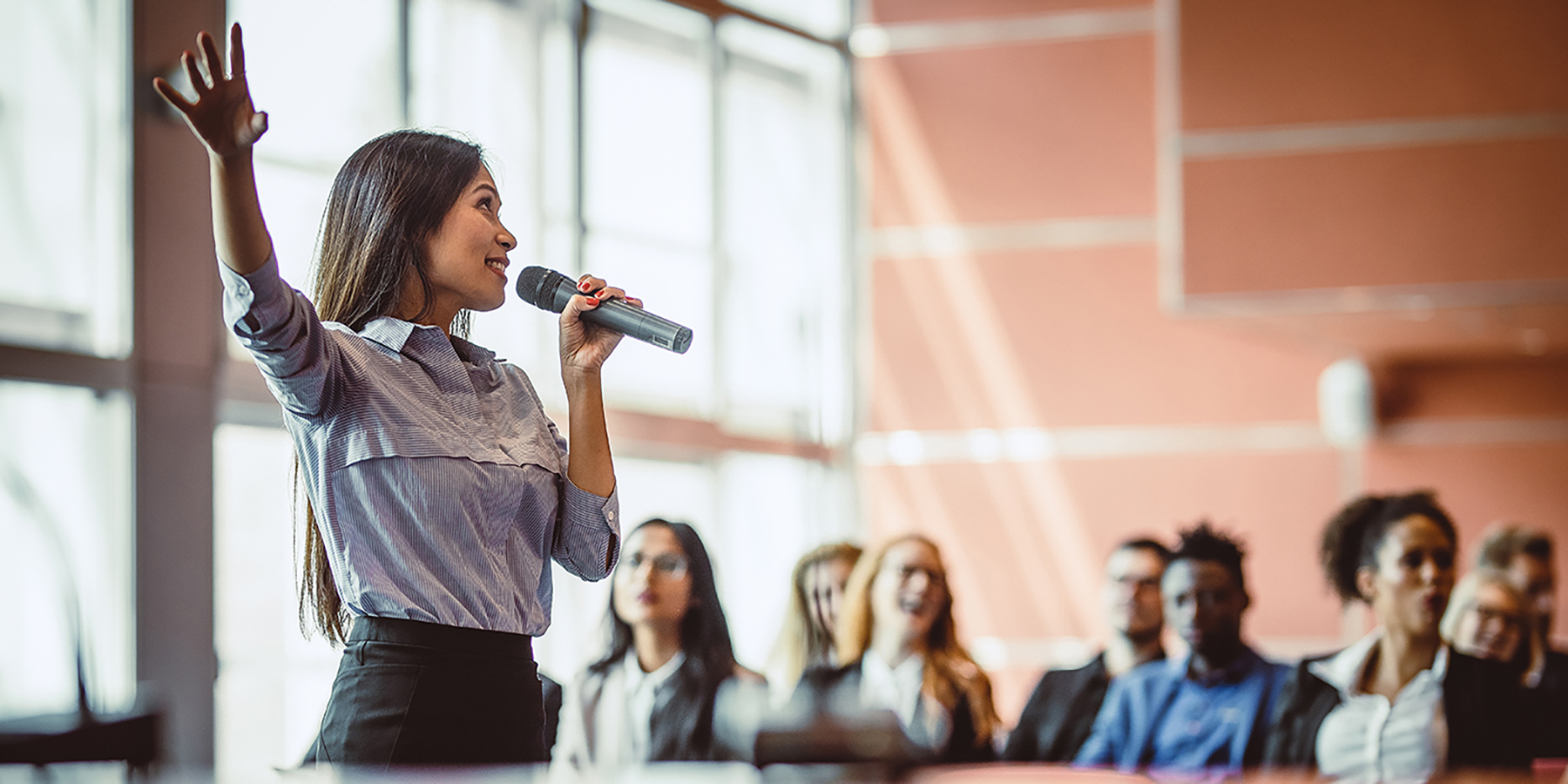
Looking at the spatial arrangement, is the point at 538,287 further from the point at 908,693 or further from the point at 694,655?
the point at 908,693

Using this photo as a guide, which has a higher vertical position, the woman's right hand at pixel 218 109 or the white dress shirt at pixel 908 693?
the woman's right hand at pixel 218 109

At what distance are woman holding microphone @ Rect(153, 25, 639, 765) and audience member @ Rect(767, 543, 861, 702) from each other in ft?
8.18

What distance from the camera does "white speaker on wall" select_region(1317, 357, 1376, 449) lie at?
5.41m

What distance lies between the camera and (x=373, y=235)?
61.3 inches

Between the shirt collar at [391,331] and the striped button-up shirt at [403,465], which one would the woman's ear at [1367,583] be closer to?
the striped button-up shirt at [403,465]

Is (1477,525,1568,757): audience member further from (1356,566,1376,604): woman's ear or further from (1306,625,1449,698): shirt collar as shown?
(1356,566,1376,604): woman's ear

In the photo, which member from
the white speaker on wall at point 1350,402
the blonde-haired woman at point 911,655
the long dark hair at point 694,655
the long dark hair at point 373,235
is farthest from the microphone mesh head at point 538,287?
the white speaker on wall at point 1350,402

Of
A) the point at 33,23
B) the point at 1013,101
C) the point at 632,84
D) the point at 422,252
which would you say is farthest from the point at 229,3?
the point at 1013,101

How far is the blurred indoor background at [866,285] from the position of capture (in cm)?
338

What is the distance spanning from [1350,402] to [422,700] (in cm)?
464

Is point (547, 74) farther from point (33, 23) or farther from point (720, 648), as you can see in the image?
point (720, 648)

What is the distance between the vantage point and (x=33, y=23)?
3268 mm

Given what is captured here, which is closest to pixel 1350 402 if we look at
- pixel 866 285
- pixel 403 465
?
pixel 866 285

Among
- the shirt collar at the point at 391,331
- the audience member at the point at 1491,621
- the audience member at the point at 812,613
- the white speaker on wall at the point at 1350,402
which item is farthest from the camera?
the white speaker on wall at the point at 1350,402
